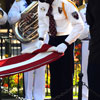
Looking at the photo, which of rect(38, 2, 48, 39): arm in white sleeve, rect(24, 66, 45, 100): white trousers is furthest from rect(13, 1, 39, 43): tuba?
rect(38, 2, 48, 39): arm in white sleeve

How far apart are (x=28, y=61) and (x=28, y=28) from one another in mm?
2186

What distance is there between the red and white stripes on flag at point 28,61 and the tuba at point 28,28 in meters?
1.75

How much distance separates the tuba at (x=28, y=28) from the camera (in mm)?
6000

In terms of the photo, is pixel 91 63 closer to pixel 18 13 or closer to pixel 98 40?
pixel 98 40

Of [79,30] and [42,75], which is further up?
[79,30]

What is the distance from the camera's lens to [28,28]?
6227 millimetres

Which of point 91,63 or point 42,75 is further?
→ point 42,75

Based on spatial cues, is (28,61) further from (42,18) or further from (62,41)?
(42,18)

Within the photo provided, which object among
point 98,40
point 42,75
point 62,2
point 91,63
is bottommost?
point 42,75

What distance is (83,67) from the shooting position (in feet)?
19.1

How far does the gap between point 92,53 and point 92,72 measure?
0.19 metres

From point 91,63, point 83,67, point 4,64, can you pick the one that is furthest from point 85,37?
point 91,63

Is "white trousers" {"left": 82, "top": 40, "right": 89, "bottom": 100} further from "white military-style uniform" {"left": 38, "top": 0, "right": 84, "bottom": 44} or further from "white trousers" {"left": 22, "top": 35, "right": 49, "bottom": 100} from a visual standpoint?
"white military-style uniform" {"left": 38, "top": 0, "right": 84, "bottom": 44}

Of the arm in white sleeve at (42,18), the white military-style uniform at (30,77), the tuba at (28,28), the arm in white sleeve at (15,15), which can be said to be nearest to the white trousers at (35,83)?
the white military-style uniform at (30,77)
